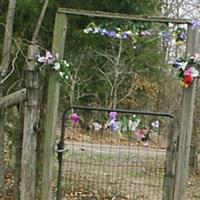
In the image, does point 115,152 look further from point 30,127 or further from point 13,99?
point 30,127

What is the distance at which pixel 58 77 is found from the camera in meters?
4.96

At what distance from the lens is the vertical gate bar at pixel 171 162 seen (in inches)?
193

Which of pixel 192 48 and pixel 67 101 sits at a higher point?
pixel 192 48

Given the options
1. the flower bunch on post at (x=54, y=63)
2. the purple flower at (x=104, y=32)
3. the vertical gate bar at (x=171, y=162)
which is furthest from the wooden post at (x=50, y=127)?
the vertical gate bar at (x=171, y=162)

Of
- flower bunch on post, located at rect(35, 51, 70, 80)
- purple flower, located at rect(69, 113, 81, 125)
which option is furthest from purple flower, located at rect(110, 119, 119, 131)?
flower bunch on post, located at rect(35, 51, 70, 80)

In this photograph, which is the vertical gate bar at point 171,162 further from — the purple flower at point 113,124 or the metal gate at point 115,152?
the purple flower at point 113,124

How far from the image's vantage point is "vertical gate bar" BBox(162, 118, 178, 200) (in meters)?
4.90

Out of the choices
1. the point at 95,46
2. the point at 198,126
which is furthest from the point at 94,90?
the point at 95,46

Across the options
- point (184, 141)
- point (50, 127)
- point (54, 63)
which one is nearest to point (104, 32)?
point (54, 63)

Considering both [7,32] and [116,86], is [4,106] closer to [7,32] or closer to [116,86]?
[7,32]

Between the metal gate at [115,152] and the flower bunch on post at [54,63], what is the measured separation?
0.39 m

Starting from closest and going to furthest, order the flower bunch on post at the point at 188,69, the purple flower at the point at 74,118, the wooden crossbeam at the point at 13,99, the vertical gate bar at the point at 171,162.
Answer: the flower bunch on post at the point at 188,69 → the vertical gate bar at the point at 171,162 → the wooden crossbeam at the point at 13,99 → the purple flower at the point at 74,118

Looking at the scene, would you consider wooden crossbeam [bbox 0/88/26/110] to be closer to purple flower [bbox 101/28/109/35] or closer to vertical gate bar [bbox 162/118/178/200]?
purple flower [bbox 101/28/109/35]

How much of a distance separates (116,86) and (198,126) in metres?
2.79
